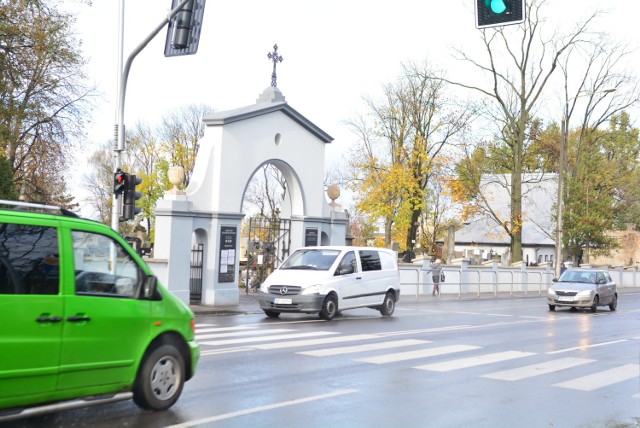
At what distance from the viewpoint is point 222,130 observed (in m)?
21.7

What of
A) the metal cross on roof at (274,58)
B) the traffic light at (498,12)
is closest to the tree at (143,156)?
the metal cross on roof at (274,58)

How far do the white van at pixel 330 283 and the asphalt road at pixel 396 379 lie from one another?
658mm

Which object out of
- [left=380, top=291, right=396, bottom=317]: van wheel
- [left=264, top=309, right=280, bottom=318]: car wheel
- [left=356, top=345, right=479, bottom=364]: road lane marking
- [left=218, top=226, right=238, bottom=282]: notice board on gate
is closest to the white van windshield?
[left=264, top=309, right=280, bottom=318]: car wheel

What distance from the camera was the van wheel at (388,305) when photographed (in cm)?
2070

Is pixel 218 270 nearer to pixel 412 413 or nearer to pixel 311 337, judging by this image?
pixel 311 337

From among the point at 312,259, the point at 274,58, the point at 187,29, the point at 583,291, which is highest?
the point at 274,58

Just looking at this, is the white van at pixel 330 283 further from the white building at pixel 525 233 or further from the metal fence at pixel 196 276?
the white building at pixel 525 233

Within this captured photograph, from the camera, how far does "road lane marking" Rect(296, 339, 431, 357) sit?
1224 cm

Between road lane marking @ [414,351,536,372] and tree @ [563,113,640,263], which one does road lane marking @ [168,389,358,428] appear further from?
tree @ [563,113,640,263]

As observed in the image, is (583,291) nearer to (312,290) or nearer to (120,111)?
(312,290)

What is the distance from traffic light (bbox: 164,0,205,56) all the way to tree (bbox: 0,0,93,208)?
1041cm

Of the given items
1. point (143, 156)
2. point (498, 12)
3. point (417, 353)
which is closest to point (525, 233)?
point (143, 156)

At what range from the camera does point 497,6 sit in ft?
30.6

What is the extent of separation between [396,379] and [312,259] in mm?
9458
